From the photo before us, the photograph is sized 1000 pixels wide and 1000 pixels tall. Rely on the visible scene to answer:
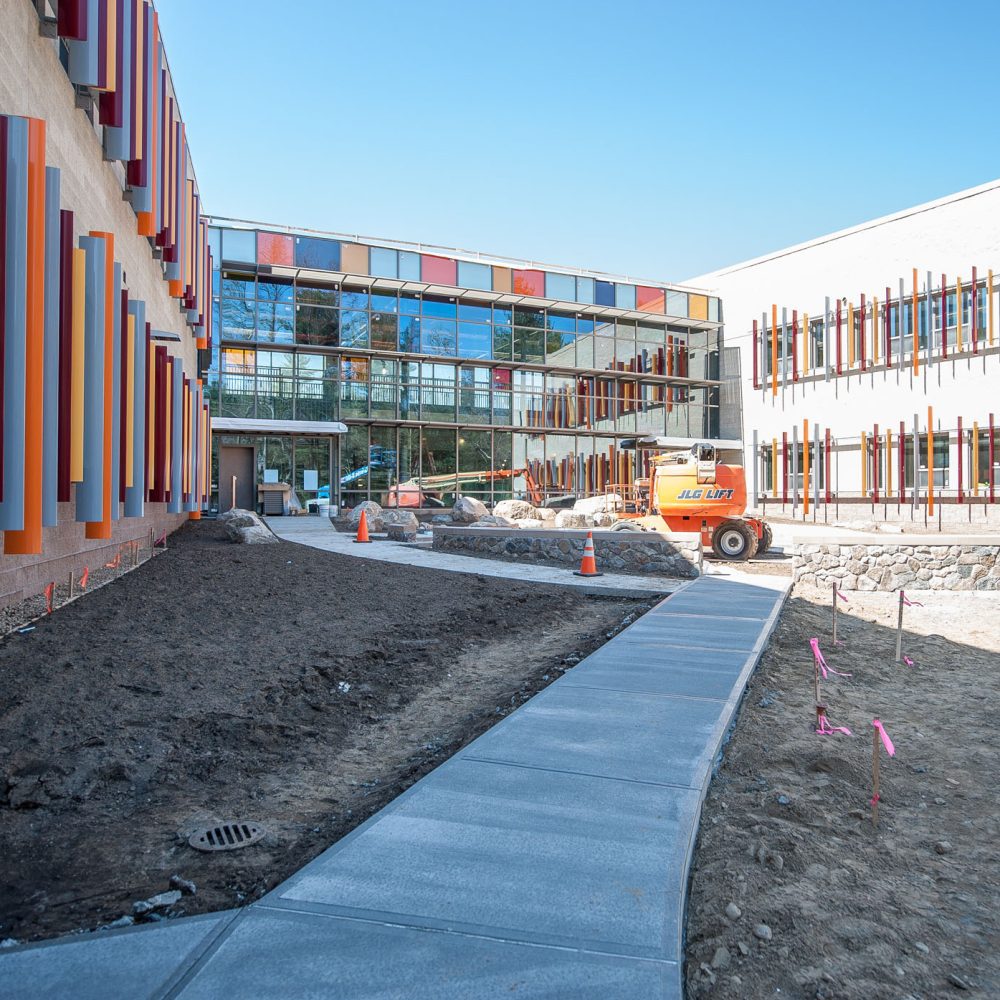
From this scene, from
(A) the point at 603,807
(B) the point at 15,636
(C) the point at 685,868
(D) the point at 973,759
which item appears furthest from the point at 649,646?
(B) the point at 15,636

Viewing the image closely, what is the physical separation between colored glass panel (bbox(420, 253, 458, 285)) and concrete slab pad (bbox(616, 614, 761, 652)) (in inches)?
882

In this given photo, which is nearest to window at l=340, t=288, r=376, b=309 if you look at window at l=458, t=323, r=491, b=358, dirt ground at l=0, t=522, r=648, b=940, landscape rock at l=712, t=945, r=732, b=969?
window at l=458, t=323, r=491, b=358

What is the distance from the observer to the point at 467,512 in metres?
24.2

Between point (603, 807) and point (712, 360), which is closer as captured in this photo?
point (603, 807)

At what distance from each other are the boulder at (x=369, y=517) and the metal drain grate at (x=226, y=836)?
1788 cm

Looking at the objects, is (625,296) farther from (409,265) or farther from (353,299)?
(353,299)

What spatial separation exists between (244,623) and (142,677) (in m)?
2.09

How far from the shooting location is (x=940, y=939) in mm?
2869

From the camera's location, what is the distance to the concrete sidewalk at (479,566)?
12.0 meters

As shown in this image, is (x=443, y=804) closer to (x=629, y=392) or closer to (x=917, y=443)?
(x=917, y=443)

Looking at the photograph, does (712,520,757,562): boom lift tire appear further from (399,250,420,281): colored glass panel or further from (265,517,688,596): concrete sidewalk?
(399,250,420,281): colored glass panel

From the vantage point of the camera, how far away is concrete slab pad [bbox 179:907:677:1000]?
2207 mm

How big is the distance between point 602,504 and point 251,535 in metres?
10.7

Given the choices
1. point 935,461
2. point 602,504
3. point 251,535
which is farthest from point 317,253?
point 935,461
